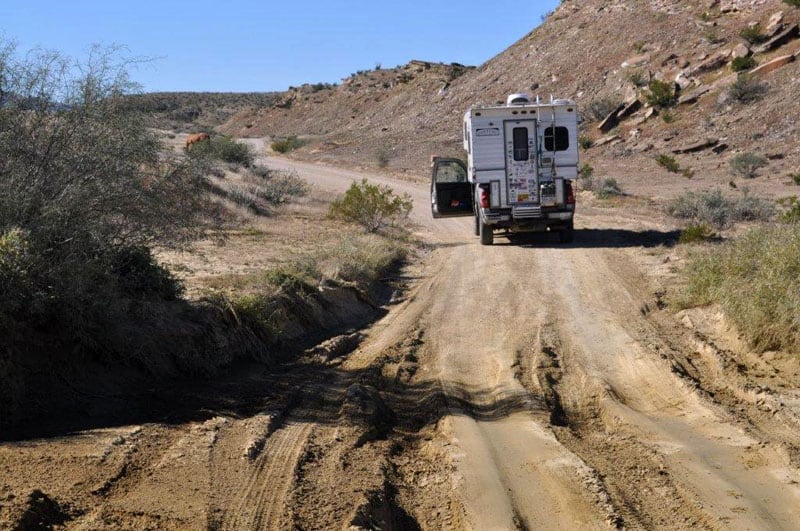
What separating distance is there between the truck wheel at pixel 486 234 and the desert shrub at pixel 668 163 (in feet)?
59.1

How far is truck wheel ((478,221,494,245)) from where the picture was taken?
19547mm

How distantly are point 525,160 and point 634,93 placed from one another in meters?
30.7

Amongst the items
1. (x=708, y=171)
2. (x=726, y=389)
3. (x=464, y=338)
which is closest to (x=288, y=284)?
(x=464, y=338)

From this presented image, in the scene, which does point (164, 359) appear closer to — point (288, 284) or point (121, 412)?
point (121, 412)

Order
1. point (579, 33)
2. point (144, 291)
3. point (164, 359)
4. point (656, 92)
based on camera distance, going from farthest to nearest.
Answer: point (579, 33), point (656, 92), point (144, 291), point (164, 359)

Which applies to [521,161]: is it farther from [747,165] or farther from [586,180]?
[747,165]

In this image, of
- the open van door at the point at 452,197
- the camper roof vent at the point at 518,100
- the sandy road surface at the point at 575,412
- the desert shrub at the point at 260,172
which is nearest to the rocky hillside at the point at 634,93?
the desert shrub at the point at 260,172

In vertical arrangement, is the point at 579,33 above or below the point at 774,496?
above

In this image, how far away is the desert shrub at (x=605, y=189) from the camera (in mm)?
28438

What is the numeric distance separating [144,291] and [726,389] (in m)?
6.50

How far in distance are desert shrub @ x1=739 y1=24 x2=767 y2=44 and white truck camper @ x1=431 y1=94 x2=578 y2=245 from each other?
30.3 meters

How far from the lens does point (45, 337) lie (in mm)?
7863

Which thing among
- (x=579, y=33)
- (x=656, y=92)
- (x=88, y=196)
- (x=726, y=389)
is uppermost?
(x=579, y=33)

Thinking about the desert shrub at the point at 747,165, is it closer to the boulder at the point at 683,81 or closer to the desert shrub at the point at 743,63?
the desert shrub at the point at 743,63
